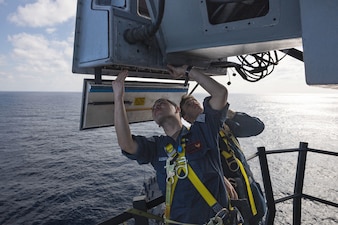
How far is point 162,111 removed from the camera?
10.4 feet

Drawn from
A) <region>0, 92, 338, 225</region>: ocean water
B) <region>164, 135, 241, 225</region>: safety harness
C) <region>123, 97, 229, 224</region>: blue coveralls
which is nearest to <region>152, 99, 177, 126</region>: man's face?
<region>123, 97, 229, 224</region>: blue coveralls

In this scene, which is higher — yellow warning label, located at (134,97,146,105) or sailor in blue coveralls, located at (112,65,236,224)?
yellow warning label, located at (134,97,146,105)

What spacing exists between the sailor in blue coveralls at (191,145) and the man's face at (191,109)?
1.91ft

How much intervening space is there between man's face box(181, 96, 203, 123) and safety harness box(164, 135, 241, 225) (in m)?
1.07

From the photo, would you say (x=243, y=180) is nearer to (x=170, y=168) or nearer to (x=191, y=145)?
(x=191, y=145)

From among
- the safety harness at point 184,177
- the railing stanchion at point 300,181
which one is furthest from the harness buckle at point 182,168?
the railing stanchion at point 300,181

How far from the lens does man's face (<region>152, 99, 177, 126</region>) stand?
10.3 feet

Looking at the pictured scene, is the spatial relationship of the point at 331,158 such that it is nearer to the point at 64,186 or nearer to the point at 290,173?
the point at 290,173

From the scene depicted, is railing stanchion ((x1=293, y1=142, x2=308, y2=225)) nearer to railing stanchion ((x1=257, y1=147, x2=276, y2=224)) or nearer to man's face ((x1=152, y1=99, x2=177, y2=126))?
railing stanchion ((x1=257, y1=147, x2=276, y2=224))

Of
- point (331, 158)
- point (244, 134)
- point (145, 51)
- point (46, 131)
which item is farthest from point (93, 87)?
point (46, 131)

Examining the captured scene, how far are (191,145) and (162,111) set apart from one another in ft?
2.35

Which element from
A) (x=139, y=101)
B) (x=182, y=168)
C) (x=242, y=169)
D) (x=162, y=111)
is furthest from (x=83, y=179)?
(x=182, y=168)

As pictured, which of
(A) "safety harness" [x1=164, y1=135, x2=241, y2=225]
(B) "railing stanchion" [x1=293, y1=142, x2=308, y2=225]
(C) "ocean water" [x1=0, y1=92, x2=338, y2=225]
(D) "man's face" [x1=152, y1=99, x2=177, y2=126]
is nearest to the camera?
(A) "safety harness" [x1=164, y1=135, x2=241, y2=225]

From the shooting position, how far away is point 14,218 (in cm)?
1506
